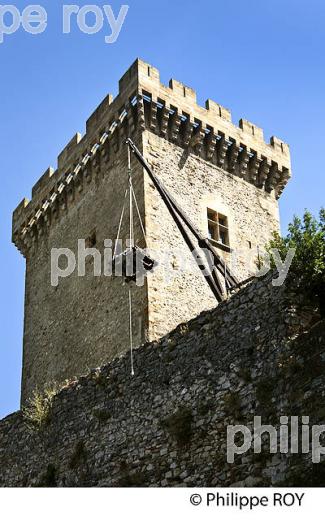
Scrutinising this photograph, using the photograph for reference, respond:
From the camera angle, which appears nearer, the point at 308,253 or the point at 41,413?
the point at 308,253

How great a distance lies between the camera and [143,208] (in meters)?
19.8

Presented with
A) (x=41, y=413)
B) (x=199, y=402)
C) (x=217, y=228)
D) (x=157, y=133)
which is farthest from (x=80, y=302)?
(x=199, y=402)

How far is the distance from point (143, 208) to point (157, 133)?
7.76 ft

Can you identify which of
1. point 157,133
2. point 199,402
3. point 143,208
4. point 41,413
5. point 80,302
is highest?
point 157,133

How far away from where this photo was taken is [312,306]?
1152 centimetres

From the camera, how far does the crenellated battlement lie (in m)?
21.3

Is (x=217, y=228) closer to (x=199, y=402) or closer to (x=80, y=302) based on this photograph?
(x=80, y=302)

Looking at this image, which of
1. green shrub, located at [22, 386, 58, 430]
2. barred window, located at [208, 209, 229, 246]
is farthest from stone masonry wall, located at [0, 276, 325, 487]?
barred window, located at [208, 209, 229, 246]

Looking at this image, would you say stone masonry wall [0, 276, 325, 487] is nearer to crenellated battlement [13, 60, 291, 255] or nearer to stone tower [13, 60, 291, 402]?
stone tower [13, 60, 291, 402]

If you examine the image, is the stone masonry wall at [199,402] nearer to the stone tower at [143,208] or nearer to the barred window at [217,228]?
the stone tower at [143,208]

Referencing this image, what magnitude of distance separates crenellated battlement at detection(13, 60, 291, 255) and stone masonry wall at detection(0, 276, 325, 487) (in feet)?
28.8

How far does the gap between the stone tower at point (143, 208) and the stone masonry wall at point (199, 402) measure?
4.72 metres
